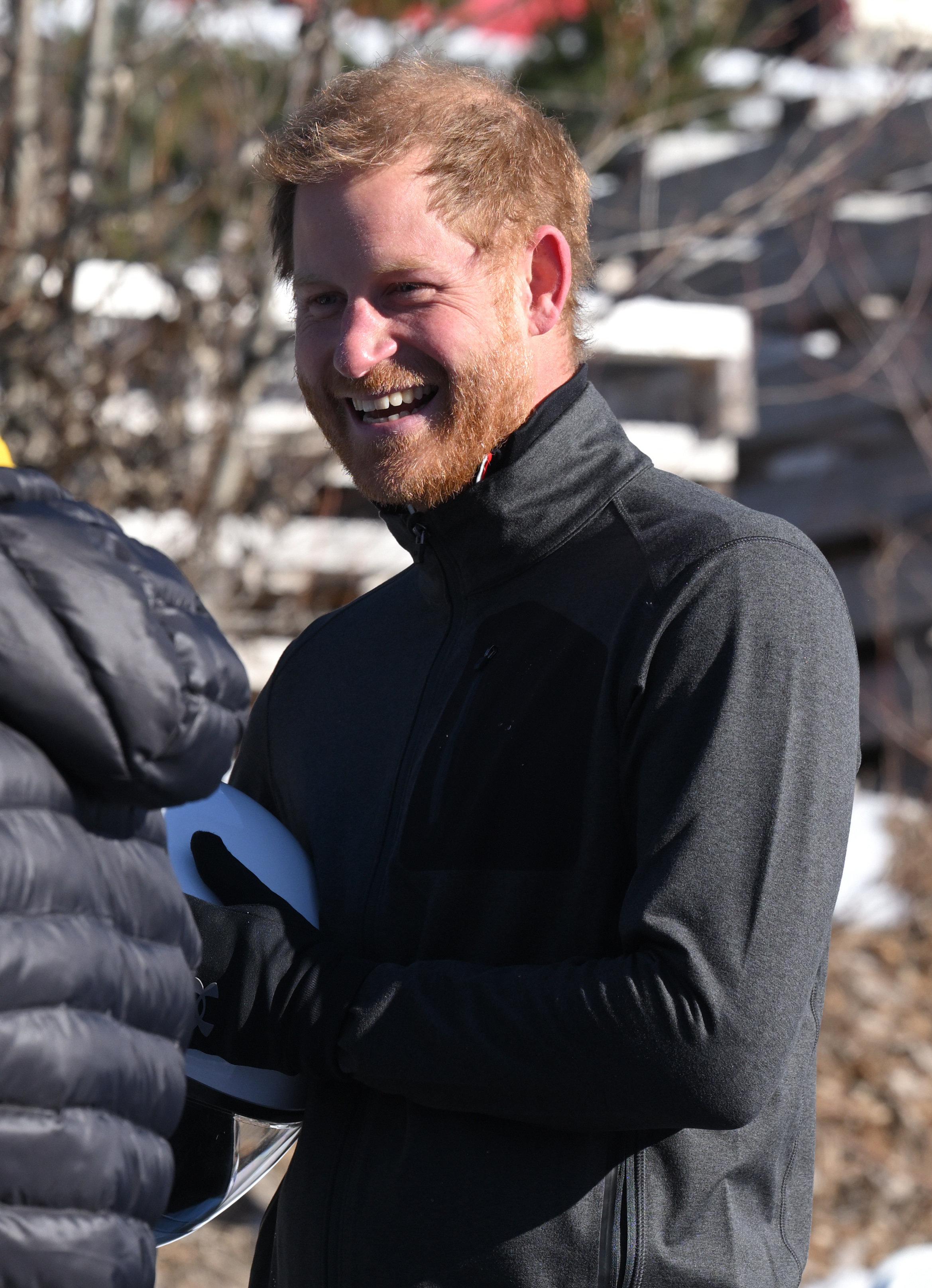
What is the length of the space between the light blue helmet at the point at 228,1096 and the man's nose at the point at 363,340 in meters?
0.55

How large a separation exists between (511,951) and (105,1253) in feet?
2.16

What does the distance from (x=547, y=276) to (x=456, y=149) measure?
202mm

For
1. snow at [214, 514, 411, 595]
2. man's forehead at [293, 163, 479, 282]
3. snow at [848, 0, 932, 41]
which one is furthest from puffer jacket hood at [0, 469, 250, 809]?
snow at [848, 0, 932, 41]

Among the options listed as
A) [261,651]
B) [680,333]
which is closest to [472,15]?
[680,333]

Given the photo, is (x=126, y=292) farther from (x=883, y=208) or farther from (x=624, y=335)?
(x=883, y=208)

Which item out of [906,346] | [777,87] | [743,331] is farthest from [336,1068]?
[777,87]

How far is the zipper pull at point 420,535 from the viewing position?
6.40ft

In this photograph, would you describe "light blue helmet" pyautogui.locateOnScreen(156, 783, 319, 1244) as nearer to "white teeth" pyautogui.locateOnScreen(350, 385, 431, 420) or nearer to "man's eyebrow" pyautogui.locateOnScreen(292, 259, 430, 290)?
"white teeth" pyautogui.locateOnScreen(350, 385, 431, 420)

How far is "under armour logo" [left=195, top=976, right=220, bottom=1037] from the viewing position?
176 cm

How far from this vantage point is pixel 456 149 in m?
1.89

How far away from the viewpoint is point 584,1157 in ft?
5.37

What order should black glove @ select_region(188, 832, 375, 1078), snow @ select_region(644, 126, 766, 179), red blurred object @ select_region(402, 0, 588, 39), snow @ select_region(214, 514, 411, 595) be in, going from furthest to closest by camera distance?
1. snow @ select_region(644, 126, 766, 179)
2. snow @ select_region(214, 514, 411, 595)
3. red blurred object @ select_region(402, 0, 588, 39)
4. black glove @ select_region(188, 832, 375, 1078)

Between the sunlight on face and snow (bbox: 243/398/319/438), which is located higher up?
the sunlight on face

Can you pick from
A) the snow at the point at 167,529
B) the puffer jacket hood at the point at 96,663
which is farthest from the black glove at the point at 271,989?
the snow at the point at 167,529
